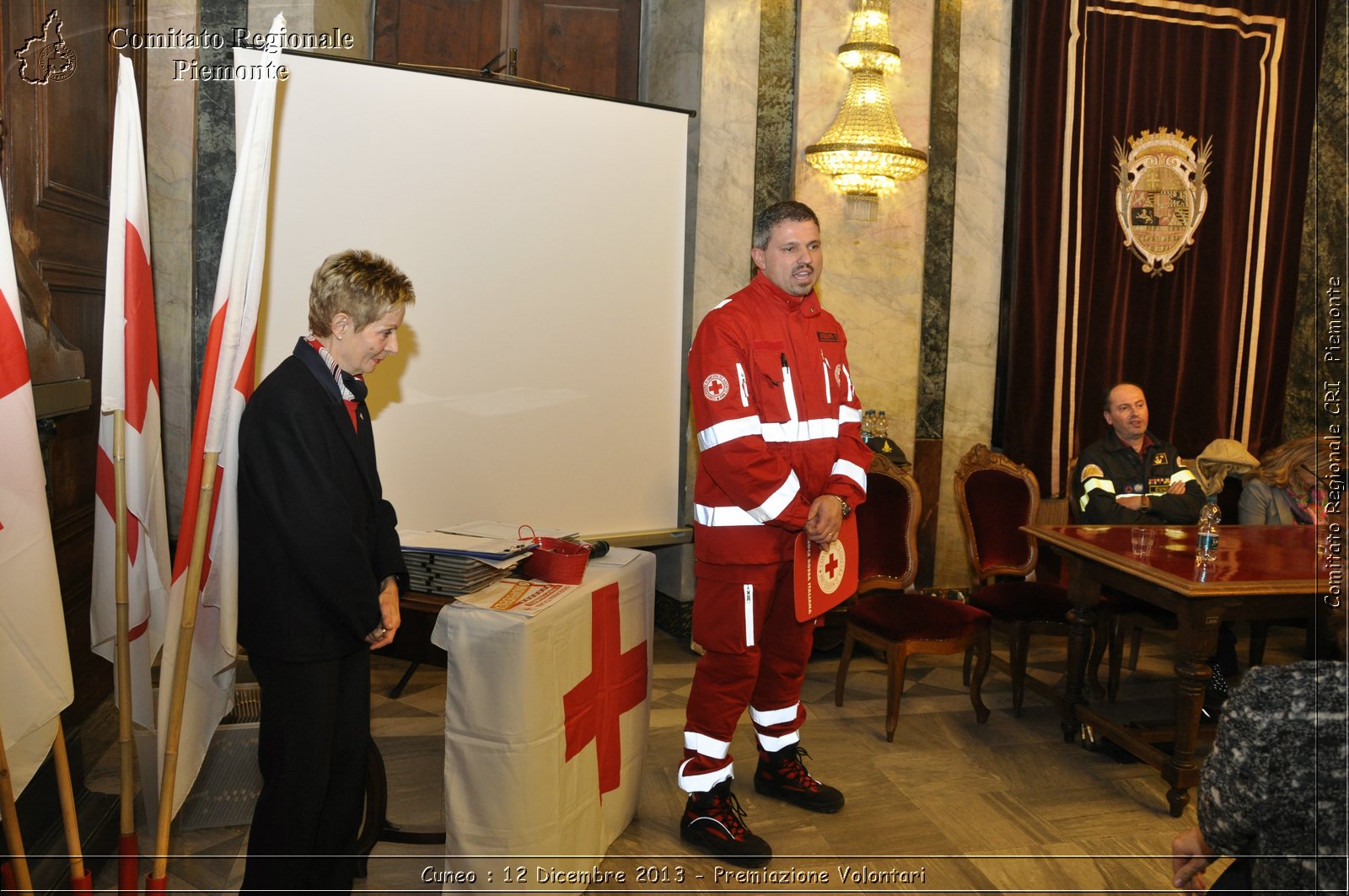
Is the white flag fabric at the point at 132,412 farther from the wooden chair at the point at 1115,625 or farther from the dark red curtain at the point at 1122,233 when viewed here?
the dark red curtain at the point at 1122,233

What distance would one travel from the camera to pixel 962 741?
3.79 m

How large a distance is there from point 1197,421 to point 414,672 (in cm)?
435

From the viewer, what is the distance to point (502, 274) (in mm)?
4074

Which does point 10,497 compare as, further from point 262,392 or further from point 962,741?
point 962,741

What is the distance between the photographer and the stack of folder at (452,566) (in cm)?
254

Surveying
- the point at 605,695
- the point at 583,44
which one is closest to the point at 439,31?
the point at 583,44

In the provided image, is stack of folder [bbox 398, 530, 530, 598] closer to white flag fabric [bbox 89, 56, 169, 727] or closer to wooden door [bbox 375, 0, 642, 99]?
white flag fabric [bbox 89, 56, 169, 727]

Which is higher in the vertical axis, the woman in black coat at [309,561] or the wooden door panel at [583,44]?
the wooden door panel at [583,44]

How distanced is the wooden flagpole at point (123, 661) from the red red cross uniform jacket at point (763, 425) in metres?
1.48

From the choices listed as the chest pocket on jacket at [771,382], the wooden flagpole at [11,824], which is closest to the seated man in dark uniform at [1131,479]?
the chest pocket on jacket at [771,382]

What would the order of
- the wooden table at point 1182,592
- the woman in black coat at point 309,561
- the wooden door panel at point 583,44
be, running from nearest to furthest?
the woman in black coat at point 309,561
the wooden table at point 1182,592
the wooden door panel at point 583,44

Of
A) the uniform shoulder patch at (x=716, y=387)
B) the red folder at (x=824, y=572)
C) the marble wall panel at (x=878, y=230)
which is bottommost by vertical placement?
the red folder at (x=824, y=572)

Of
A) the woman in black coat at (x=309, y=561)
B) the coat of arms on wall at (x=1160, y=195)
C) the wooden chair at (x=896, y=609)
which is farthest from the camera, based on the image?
the coat of arms on wall at (x=1160, y=195)

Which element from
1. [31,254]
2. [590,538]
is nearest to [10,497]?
[31,254]
